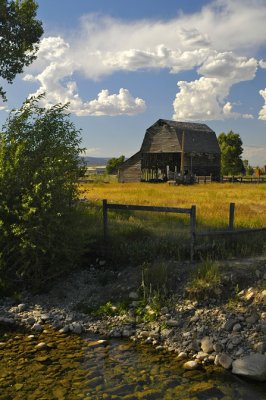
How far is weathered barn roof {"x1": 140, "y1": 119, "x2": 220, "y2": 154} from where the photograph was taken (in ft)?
185

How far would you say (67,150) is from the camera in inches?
499

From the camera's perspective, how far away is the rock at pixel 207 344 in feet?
27.1

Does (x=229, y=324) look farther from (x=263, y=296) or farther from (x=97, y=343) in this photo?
(x=97, y=343)

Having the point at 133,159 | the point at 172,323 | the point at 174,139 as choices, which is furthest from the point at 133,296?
the point at 133,159

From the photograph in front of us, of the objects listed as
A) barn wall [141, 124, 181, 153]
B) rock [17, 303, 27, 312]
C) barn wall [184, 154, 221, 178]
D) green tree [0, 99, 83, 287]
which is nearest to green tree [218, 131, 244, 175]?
barn wall [184, 154, 221, 178]

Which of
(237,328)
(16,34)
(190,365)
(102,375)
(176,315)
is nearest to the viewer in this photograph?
(102,375)

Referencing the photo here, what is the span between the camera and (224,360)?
781cm

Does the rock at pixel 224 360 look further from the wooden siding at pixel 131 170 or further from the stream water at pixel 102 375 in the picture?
the wooden siding at pixel 131 170

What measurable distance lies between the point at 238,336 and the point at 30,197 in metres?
6.10

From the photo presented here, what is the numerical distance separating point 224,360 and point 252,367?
1.85 feet

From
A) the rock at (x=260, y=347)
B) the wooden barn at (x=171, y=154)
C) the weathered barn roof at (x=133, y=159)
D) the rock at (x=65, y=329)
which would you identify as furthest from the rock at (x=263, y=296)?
the weathered barn roof at (x=133, y=159)

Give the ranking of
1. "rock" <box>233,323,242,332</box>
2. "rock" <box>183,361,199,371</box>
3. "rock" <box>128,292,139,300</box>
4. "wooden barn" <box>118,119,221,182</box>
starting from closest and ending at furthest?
"rock" <box>183,361,199,371</box> → "rock" <box>233,323,242,332</box> → "rock" <box>128,292,139,300</box> → "wooden barn" <box>118,119,221,182</box>

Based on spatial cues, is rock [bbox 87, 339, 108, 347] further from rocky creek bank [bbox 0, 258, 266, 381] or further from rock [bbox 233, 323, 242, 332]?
rock [bbox 233, 323, 242, 332]

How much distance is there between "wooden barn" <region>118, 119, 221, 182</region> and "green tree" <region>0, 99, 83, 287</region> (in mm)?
43874
